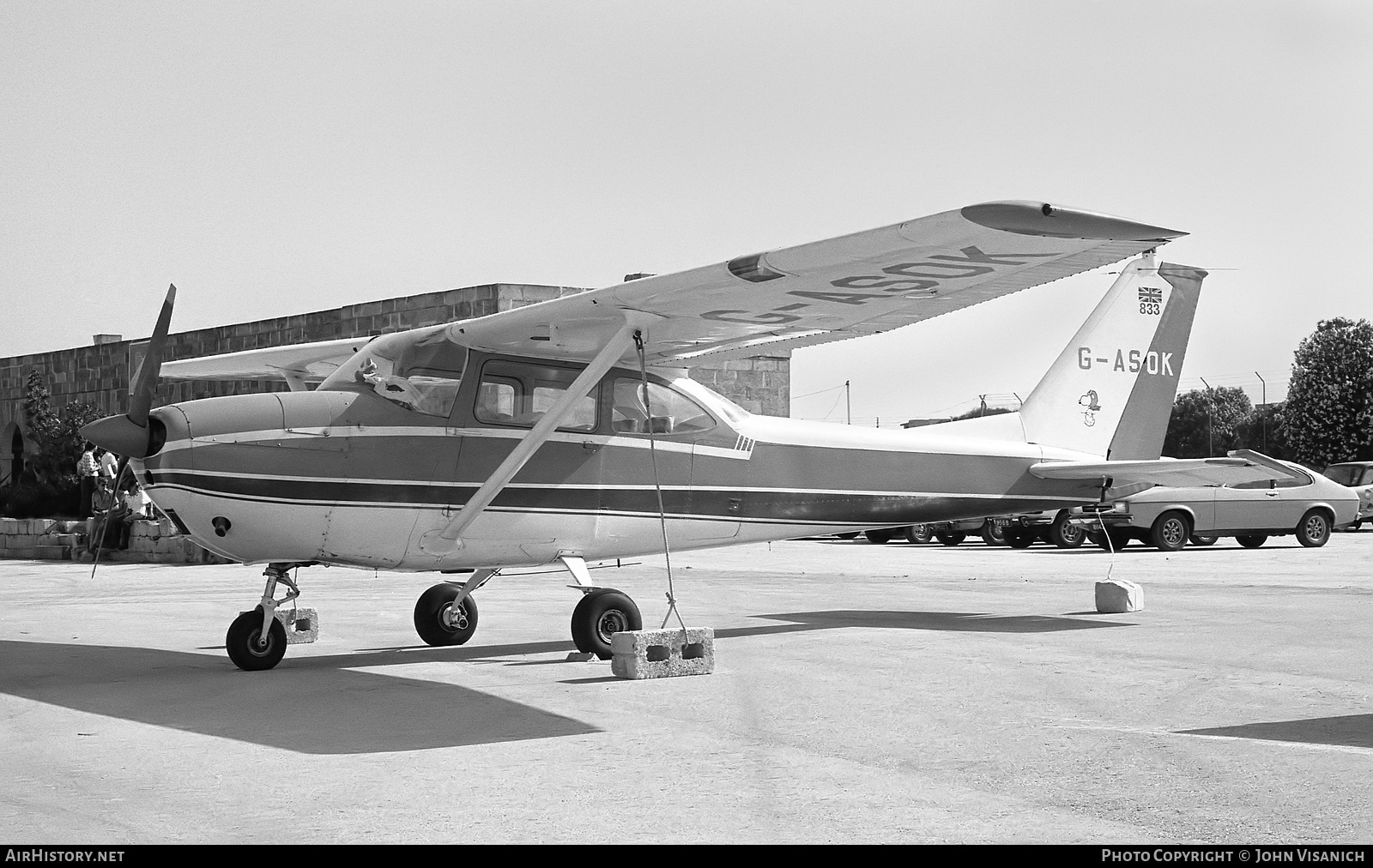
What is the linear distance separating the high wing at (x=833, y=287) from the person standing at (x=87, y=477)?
18.7 metres

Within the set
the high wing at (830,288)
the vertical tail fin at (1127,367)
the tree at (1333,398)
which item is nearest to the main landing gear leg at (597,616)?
the high wing at (830,288)

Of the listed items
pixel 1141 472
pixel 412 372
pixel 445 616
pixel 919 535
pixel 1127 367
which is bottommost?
pixel 919 535

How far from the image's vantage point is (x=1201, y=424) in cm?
10188

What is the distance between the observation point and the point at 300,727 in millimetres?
6598

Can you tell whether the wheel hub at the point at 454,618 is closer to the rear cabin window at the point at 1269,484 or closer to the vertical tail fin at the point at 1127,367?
the vertical tail fin at the point at 1127,367

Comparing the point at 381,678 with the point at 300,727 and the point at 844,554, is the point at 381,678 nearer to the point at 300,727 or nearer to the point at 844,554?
the point at 300,727

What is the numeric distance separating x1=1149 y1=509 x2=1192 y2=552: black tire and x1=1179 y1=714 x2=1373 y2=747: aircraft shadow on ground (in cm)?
1703

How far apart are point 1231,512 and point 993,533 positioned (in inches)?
245

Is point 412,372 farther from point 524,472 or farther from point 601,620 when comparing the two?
point 601,620

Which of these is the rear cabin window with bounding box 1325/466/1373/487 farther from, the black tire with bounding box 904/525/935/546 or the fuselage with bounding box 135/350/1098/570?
the fuselage with bounding box 135/350/1098/570

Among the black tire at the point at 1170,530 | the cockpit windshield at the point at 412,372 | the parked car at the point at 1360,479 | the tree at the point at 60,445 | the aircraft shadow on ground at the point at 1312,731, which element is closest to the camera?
the aircraft shadow on ground at the point at 1312,731

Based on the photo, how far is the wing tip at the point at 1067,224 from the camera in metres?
6.20

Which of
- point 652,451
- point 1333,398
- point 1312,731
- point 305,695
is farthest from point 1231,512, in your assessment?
point 1333,398

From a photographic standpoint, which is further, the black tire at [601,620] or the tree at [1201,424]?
the tree at [1201,424]
